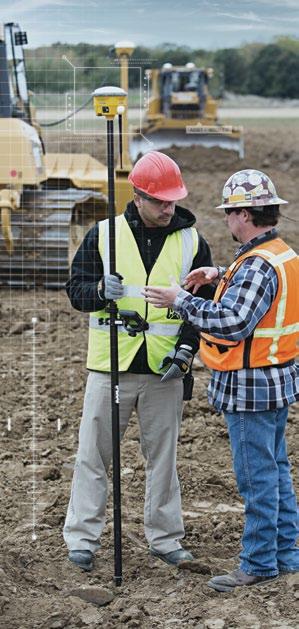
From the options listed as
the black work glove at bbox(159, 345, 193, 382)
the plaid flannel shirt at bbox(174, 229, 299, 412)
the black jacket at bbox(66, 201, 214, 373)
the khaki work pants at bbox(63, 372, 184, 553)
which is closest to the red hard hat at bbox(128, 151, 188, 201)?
the black jacket at bbox(66, 201, 214, 373)

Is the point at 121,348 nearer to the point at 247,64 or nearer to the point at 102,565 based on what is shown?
the point at 102,565

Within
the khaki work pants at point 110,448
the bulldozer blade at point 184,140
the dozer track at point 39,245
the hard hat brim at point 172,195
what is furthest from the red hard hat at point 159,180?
the bulldozer blade at point 184,140

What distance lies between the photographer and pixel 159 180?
15.3 feet

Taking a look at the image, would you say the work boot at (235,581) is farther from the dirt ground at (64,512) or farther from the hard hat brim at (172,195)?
the hard hat brim at (172,195)

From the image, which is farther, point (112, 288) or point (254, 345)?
point (112, 288)

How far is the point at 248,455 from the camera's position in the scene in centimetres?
450

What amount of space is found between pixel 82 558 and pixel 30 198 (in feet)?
23.2

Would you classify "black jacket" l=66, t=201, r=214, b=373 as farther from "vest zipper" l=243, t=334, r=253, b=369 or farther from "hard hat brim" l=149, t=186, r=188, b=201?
"vest zipper" l=243, t=334, r=253, b=369

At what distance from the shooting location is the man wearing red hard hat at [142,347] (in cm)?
476

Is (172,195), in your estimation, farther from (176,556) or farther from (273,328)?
(176,556)

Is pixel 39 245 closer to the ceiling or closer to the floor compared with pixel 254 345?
closer to the floor

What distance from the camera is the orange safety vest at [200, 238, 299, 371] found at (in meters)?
4.42

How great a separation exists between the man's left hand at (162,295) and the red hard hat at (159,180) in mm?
440

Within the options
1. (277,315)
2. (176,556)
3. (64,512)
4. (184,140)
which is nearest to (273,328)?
(277,315)
